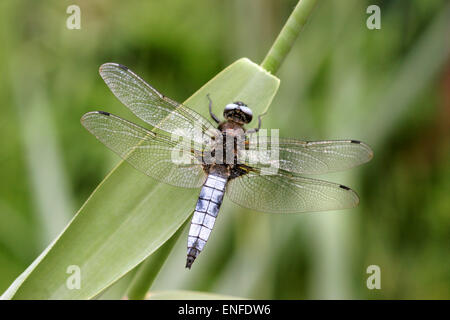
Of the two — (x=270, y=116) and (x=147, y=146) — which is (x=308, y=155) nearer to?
(x=147, y=146)

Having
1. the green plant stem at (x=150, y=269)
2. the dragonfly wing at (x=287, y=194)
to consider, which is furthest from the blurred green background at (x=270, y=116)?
the green plant stem at (x=150, y=269)

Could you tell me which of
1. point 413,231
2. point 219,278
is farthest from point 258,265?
point 413,231

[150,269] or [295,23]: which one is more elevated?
[295,23]

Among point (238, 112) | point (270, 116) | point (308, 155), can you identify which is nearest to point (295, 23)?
point (238, 112)
